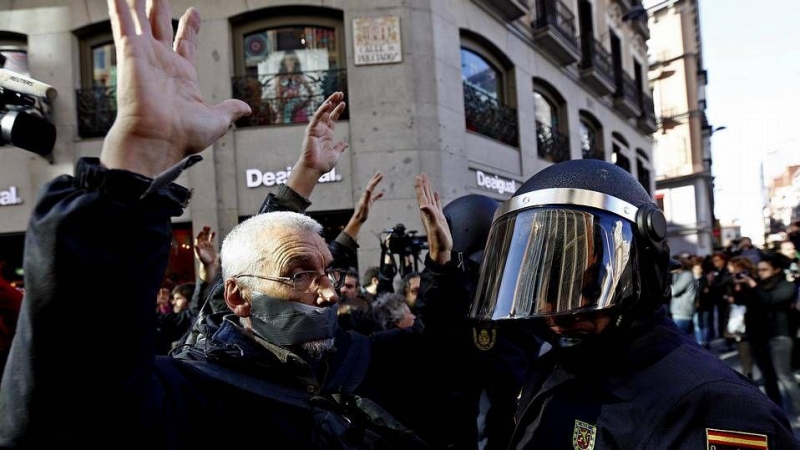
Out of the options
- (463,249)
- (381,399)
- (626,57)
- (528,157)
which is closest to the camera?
(381,399)

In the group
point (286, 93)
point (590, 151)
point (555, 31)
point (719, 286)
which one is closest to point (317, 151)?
point (286, 93)

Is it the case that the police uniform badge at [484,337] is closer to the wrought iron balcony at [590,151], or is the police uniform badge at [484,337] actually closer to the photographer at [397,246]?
the photographer at [397,246]

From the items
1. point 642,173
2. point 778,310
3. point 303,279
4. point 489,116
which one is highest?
point 489,116

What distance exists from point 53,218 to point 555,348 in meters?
1.27

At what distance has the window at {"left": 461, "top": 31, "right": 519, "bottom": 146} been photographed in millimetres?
11672

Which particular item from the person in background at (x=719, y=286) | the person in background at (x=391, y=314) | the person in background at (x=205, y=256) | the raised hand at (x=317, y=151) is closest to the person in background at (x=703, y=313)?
the person in background at (x=719, y=286)

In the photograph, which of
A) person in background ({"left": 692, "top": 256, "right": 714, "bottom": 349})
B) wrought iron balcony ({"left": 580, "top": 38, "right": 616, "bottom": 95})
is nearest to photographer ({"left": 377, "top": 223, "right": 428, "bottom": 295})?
person in background ({"left": 692, "top": 256, "right": 714, "bottom": 349})

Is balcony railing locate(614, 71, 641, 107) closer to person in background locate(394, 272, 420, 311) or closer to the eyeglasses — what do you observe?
person in background locate(394, 272, 420, 311)

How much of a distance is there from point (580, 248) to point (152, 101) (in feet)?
3.67

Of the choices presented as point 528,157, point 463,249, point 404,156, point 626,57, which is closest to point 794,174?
point 626,57

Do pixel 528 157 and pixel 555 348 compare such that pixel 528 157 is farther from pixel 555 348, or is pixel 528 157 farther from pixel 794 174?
pixel 794 174

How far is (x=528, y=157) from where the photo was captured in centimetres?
1296

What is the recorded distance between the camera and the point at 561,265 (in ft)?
5.18

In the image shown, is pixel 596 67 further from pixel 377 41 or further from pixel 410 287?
pixel 410 287
